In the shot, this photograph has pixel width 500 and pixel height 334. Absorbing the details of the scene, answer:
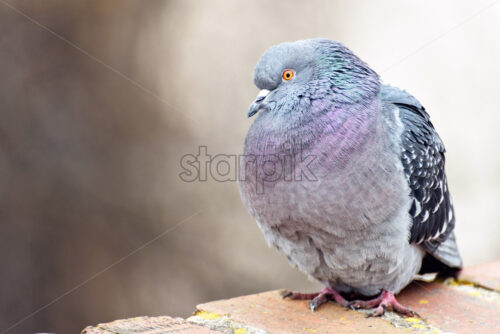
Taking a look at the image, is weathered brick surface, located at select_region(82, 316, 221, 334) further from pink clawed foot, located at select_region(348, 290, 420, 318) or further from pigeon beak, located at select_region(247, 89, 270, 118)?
pigeon beak, located at select_region(247, 89, 270, 118)

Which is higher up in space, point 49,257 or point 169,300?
point 49,257

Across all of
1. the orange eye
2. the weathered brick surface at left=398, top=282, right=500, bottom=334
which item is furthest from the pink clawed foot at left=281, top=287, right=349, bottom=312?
the orange eye

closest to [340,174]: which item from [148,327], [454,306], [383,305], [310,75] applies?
[310,75]

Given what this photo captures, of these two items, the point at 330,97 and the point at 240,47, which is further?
the point at 240,47

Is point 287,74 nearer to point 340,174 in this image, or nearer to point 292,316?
point 340,174

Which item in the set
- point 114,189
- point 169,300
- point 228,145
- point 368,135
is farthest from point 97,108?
point 368,135

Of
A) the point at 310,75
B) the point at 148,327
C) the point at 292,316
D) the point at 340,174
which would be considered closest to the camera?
the point at 148,327

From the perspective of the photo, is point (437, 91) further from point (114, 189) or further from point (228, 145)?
point (114, 189)
